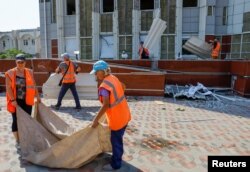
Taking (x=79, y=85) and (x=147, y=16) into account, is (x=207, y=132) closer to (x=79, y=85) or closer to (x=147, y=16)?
(x=79, y=85)

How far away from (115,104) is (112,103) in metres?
0.05

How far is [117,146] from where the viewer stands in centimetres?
394

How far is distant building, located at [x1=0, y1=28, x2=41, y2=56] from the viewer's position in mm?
59969

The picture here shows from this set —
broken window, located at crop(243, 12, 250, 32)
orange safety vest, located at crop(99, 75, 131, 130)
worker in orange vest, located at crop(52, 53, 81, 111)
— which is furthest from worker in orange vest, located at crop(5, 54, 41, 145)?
broken window, located at crop(243, 12, 250, 32)

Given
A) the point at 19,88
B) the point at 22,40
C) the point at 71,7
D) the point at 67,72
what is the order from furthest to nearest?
1. the point at 22,40
2. the point at 71,7
3. the point at 67,72
4. the point at 19,88

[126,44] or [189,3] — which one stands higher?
[189,3]

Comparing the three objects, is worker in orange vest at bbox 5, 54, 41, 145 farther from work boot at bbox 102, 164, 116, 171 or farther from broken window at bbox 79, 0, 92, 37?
broken window at bbox 79, 0, 92, 37

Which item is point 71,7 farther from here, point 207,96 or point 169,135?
point 169,135

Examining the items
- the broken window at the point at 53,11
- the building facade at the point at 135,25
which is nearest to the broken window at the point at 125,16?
the building facade at the point at 135,25

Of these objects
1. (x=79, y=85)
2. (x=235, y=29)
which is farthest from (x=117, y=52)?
(x=79, y=85)

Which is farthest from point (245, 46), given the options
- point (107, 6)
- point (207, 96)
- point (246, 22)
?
point (107, 6)

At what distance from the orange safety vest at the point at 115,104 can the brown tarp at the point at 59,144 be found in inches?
13.4

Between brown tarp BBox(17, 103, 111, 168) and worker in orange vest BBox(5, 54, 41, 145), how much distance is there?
0.34 m

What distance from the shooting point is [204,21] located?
20.1 metres
